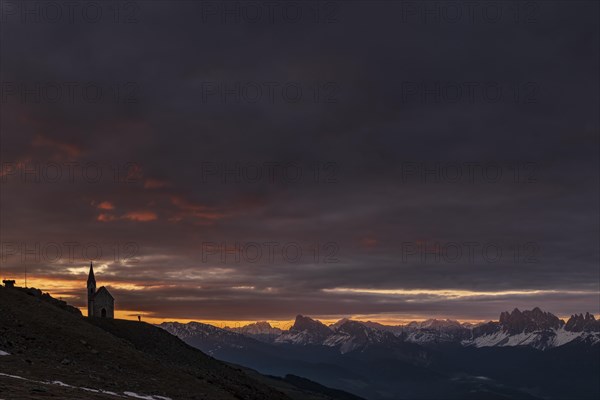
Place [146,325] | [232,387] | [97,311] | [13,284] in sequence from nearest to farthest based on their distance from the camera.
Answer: [232,387], [13,284], [146,325], [97,311]

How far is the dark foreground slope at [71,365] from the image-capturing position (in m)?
48.6

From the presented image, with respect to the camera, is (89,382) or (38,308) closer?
(89,382)

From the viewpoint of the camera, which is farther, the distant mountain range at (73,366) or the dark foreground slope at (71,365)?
the dark foreground slope at (71,365)

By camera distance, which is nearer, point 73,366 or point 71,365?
point 73,366

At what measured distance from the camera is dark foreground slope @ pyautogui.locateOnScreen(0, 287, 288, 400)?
48.6 m

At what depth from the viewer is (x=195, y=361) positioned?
106500 mm

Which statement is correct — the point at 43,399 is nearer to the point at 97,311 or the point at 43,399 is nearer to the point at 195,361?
the point at 195,361

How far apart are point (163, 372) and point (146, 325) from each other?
4538 cm

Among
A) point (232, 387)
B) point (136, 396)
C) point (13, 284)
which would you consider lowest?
point (232, 387)

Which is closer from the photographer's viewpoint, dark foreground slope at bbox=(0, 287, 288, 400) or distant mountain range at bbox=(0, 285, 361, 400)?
distant mountain range at bbox=(0, 285, 361, 400)

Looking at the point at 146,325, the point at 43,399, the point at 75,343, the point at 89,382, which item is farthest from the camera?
the point at 146,325

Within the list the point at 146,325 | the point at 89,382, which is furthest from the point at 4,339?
the point at 146,325

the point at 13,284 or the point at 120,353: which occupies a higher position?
the point at 13,284

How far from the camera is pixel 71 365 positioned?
60.7 meters
